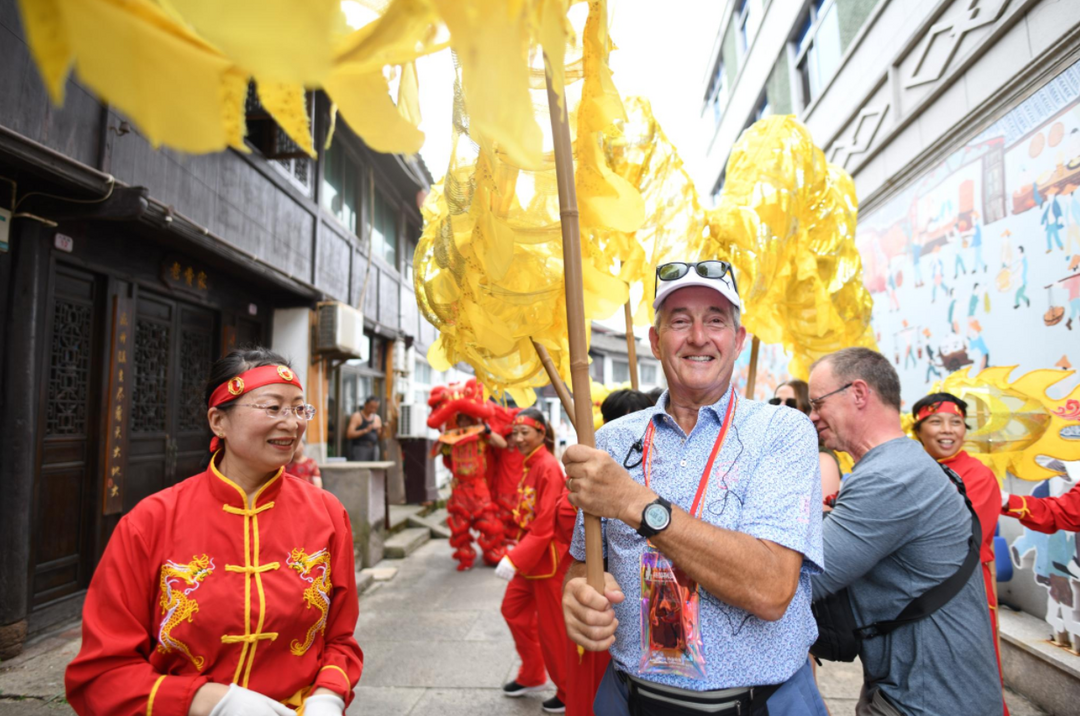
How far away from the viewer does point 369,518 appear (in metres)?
6.37

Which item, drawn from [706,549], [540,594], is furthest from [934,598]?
[540,594]

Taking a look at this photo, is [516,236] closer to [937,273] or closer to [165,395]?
[165,395]

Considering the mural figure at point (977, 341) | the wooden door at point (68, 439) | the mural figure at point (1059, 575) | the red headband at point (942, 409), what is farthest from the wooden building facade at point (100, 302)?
the mural figure at point (977, 341)

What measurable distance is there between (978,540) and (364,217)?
9.74 meters

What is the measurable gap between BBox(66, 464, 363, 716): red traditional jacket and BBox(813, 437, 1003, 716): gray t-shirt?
1489mm

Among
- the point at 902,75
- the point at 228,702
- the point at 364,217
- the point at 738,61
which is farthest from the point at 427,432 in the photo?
the point at 738,61

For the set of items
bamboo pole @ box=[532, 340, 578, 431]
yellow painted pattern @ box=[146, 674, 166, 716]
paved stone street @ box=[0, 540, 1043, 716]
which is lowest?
paved stone street @ box=[0, 540, 1043, 716]

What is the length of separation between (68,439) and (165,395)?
3.47 ft

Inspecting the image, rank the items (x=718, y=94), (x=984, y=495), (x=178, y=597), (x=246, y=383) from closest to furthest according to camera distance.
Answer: (x=178, y=597) < (x=246, y=383) < (x=984, y=495) < (x=718, y=94)

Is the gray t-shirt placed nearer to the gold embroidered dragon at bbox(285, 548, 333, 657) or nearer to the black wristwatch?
the black wristwatch

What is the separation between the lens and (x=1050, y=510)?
2.78 m

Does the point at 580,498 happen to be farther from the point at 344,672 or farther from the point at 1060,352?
the point at 1060,352

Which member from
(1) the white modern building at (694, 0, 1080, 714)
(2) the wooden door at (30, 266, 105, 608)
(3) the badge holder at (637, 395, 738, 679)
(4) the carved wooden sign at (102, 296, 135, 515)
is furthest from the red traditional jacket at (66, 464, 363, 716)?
(1) the white modern building at (694, 0, 1080, 714)

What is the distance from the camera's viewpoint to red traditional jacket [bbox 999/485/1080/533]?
108 inches
